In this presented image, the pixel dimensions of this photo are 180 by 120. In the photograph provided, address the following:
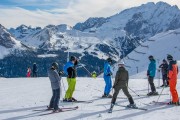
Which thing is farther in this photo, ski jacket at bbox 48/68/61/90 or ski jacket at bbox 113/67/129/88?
ski jacket at bbox 48/68/61/90

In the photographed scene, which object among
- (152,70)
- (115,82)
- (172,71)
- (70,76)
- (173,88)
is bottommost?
(173,88)

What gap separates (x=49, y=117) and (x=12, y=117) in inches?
62.1

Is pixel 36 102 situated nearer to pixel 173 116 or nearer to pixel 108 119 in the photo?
pixel 108 119

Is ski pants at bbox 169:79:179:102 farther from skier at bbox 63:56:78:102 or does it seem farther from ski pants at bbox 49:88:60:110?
ski pants at bbox 49:88:60:110

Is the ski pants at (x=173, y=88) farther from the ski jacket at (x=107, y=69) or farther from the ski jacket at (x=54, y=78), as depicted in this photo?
the ski jacket at (x=54, y=78)

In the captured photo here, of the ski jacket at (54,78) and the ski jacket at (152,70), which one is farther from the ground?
the ski jacket at (152,70)

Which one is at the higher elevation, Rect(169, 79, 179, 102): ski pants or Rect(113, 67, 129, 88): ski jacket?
Rect(113, 67, 129, 88): ski jacket

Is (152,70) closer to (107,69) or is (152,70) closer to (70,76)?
(107,69)

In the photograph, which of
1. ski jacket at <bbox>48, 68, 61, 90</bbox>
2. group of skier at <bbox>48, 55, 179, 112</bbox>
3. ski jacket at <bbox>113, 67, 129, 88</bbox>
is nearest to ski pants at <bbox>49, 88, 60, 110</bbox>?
group of skier at <bbox>48, 55, 179, 112</bbox>

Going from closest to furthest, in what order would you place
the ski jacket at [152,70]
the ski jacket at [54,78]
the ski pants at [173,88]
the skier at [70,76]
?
the ski jacket at [54,78] < the ski pants at [173,88] < the skier at [70,76] < the ski jacket at [152,70]

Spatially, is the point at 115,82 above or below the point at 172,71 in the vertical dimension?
below

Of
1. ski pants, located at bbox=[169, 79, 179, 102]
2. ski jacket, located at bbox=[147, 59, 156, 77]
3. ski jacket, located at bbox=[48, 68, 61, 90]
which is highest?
ski jacket, located at bbox=[147, 59, 156, 77]

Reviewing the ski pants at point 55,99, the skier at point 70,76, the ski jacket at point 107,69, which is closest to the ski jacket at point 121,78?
the ski pants at point 55,99

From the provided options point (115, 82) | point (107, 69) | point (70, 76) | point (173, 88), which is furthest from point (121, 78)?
point (107, 69)
